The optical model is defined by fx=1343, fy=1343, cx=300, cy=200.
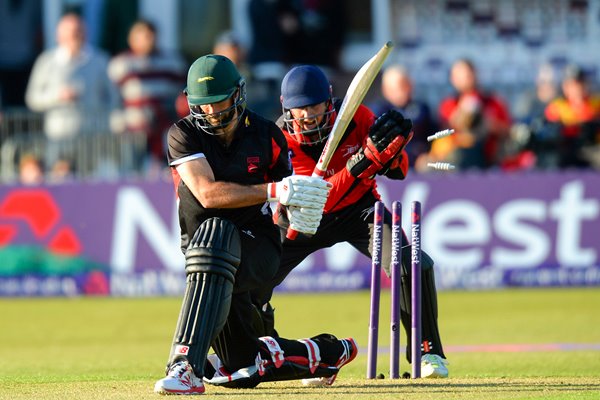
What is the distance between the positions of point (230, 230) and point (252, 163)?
0.52 meters

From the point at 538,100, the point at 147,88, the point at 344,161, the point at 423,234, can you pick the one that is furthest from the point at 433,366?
the point at 147,88

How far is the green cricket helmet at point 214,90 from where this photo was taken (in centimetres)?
725

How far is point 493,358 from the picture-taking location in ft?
31.9

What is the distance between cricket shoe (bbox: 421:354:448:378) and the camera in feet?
26.0

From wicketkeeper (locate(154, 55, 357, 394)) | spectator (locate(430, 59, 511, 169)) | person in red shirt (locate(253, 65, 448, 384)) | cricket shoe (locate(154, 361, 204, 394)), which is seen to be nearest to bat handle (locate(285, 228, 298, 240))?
person in red shirt (locate(253, 65, 448, 384))

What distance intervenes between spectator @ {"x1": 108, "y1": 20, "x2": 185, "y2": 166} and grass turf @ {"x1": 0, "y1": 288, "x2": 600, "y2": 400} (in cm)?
236

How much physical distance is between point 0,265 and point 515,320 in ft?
20.1

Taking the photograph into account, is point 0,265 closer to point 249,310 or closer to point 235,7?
point 235,7

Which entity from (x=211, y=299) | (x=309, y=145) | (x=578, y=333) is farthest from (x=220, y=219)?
(x=578, y=333)

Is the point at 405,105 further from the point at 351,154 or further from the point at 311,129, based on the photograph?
the point at 311,129

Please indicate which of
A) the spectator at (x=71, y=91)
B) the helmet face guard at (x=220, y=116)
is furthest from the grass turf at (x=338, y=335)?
the spectator at (x=71, y=91)

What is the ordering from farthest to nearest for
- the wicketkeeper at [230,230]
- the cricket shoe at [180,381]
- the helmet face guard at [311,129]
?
the helmet face guard at [311,129] → the wicketkeeper at [230,230] → the cricket shoe at [180,381]

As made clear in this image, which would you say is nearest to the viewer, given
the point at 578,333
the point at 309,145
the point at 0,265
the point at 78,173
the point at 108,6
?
the point at 309,145

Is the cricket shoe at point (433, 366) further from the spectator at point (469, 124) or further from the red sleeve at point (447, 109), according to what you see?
the red sleeve at point (447, 109)
